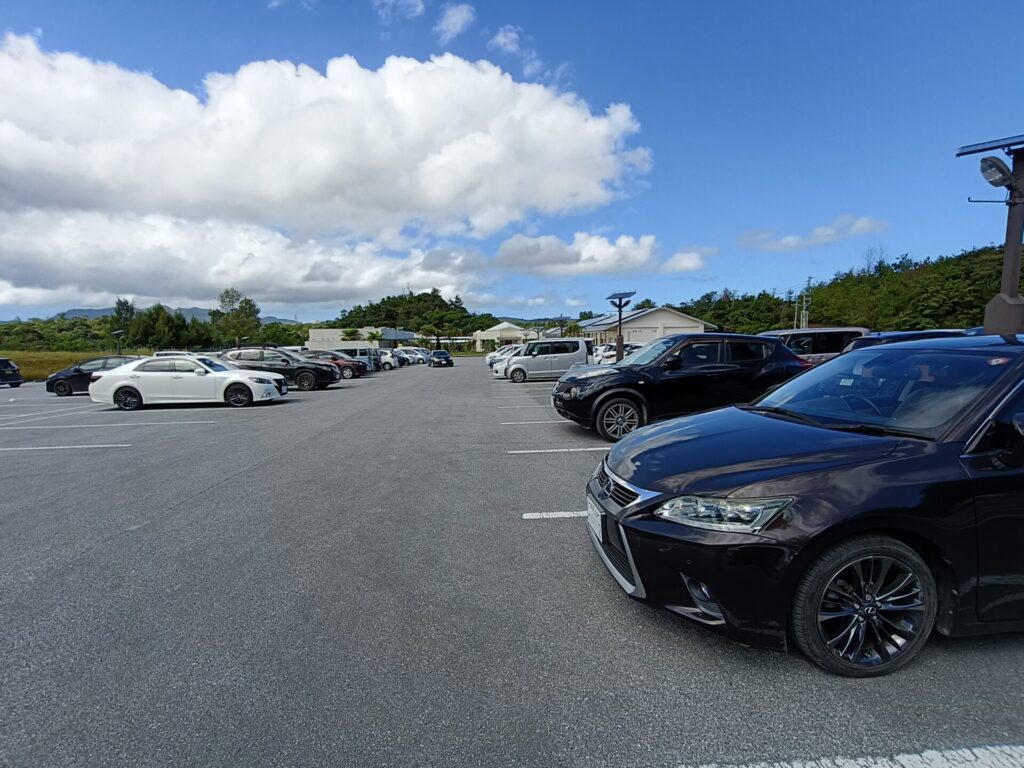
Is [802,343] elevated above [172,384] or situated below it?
above

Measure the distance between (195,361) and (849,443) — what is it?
14978mm

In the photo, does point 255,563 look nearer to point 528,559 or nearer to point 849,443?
point 528,559

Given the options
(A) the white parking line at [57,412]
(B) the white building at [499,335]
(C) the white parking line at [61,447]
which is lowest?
(A) the white parking line at [57,412]

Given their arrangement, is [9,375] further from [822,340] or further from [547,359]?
[822,340]

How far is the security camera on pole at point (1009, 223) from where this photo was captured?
285 inches

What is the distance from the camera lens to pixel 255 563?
12.0 feet

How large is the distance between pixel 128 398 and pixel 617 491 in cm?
1498

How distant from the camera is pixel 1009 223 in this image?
7570mm

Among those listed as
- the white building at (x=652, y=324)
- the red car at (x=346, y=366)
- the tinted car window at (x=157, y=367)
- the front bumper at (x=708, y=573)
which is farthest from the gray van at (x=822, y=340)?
the white building at (x=652, y=324)

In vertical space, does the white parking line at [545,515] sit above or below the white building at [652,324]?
below

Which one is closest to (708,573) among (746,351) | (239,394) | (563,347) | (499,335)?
(746,351)

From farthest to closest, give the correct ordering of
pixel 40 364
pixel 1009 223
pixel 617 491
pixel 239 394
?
pixel 40 364 → pixel 239 394 → pixel 1009 223 → pixel 617 491

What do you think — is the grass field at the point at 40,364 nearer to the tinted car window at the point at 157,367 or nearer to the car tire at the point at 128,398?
the car tire at the point at 128,398

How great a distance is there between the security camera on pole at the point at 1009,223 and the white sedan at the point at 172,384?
602 inches
